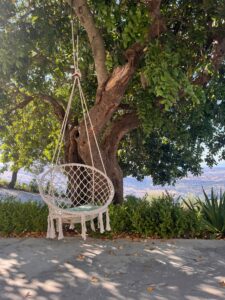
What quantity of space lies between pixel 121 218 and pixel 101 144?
5.83 ft

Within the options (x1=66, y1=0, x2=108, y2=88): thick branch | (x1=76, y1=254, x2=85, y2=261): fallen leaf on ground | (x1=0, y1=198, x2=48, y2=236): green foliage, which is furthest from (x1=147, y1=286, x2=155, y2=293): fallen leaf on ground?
(x1=66, y1=0, x2=108, y2=88): thick branch

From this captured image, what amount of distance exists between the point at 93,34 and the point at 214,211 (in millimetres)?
3170

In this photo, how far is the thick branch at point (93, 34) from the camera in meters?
4.98

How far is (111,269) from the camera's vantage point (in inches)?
154

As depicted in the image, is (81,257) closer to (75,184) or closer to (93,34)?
(75,184)

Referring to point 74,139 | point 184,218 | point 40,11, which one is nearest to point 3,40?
point 40,11

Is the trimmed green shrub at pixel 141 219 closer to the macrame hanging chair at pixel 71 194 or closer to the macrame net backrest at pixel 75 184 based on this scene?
the macrame hanging chair at pixel 71 194

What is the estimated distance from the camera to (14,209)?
237 inches

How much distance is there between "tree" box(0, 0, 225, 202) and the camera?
4.57m

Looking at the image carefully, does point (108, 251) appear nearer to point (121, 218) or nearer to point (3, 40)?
point (121, 218)

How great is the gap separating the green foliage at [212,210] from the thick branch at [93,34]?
95.9 inches

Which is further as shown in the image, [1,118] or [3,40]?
[1,118]

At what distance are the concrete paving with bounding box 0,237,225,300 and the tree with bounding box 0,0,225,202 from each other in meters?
1.79

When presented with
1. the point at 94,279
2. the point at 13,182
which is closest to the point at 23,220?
Answer: the point at 94,279
